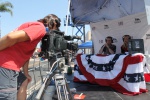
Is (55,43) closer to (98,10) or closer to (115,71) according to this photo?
(115,71)

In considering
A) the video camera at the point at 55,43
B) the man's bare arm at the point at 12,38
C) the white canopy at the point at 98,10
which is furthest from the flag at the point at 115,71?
the man's bare arm at the point at 12,38

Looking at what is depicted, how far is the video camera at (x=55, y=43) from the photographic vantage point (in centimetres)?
253

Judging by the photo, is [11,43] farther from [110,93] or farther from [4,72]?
[110,93]

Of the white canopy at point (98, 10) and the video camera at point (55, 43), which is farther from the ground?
the white canopy at point (98, 10)

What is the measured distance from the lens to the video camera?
253 centimetres

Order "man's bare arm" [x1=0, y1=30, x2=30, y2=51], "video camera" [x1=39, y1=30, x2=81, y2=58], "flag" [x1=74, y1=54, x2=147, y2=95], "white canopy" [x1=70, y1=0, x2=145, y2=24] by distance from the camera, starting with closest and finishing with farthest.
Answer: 1. "man's bare arm" [x1=0, y1=30, x2=30, y2=51]
2. "video camera" [x1=39, y1=30, x2=81, y2=58]
3. "flag" [x1=74, y1=54, x2=147, y2=95]
4. "white canopy" [x1=70, y1=0, x2=145, y2=24]

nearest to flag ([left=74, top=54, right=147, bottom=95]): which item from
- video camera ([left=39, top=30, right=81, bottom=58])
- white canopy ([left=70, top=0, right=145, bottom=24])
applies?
video camera ([left=39, top=30, right=81, bottom=58])

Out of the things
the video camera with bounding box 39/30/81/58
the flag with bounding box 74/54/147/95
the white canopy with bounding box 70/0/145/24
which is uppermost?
the white canopy with bounding box 70/0/145/24

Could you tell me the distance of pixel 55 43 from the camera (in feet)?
8.39

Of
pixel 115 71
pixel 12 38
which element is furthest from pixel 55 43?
pixel 115 71

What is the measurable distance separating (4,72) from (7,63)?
80 millimetres

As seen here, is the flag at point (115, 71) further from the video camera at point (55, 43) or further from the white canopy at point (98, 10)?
the white canopy at point (98, 10)

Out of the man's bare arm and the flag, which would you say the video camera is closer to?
the man's bare arm

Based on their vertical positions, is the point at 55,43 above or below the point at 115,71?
above
